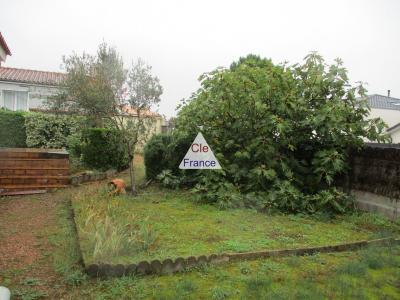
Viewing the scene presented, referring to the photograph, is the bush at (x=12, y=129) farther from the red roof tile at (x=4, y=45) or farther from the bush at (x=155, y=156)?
the bush at (x=155, y=156)

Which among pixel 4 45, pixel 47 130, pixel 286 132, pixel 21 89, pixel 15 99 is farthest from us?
pixel 15 99

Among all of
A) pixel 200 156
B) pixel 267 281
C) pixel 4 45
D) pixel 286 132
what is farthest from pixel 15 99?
pixel 267 281

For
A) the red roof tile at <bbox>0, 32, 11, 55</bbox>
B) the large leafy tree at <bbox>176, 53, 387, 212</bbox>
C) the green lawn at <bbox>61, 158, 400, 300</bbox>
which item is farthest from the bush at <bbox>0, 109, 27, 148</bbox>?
the large leafy tree at <bbox>176, 53, 387, 212</bbox>

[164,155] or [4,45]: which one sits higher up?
[4,45]

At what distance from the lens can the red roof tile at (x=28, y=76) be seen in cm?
2138

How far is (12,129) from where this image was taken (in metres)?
14.9

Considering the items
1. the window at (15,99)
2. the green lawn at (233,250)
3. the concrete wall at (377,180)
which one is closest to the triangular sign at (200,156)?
the green lawn at (233,250)

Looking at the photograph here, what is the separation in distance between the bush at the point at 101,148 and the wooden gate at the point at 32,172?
1.18 meters

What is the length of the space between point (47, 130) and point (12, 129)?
1870 millimetres

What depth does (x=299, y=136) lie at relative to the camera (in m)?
8.56

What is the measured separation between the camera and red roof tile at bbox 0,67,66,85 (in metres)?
21.4

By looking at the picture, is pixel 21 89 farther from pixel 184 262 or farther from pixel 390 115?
pixel 390 115

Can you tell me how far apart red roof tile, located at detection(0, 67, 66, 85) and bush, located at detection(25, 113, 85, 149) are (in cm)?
727

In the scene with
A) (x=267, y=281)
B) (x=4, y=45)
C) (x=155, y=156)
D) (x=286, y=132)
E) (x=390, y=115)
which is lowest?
(x=267, y=281)
